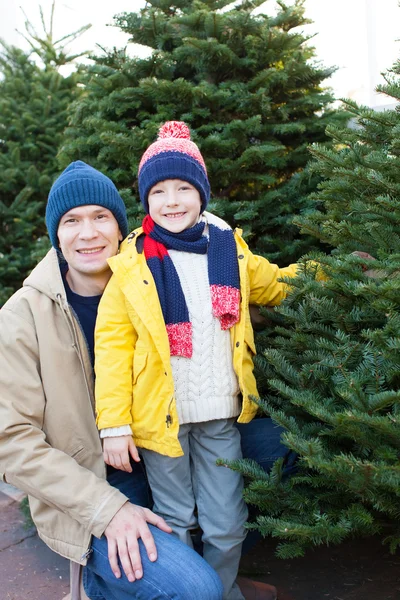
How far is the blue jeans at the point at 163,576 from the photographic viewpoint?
196 cm

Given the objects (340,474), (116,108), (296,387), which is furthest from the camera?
(116,108)

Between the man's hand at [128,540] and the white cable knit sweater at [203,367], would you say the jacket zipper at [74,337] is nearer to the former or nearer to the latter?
the white cable knit sweater at [203,367]

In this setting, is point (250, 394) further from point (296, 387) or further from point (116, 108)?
point (116, 108)

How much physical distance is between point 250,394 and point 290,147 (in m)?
1.76

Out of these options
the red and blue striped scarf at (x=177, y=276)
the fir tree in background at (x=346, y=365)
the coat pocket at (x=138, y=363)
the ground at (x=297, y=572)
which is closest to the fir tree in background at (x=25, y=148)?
the ground at (x=297, y=572)

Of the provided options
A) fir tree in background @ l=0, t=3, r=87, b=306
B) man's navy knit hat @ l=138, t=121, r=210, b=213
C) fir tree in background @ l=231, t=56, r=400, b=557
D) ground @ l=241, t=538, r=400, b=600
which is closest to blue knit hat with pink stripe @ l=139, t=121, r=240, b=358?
man's navy knit hat @ l=138, t=121, r=210, b=213

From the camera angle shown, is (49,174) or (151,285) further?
(49,174)

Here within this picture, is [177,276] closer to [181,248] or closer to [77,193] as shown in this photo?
[181,248]

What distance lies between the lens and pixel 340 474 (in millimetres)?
1775

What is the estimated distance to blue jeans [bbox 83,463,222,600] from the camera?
196 centimetres

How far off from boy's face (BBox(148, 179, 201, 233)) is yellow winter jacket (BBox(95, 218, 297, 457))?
0.19 meters

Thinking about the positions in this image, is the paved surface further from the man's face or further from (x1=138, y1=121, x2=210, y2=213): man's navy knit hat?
(x1=138, y1=121, x2=210, y2=213): man's navy knit hat

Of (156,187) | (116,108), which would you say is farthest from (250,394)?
(116,108)

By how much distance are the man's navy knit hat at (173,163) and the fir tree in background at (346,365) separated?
0.47 meters
